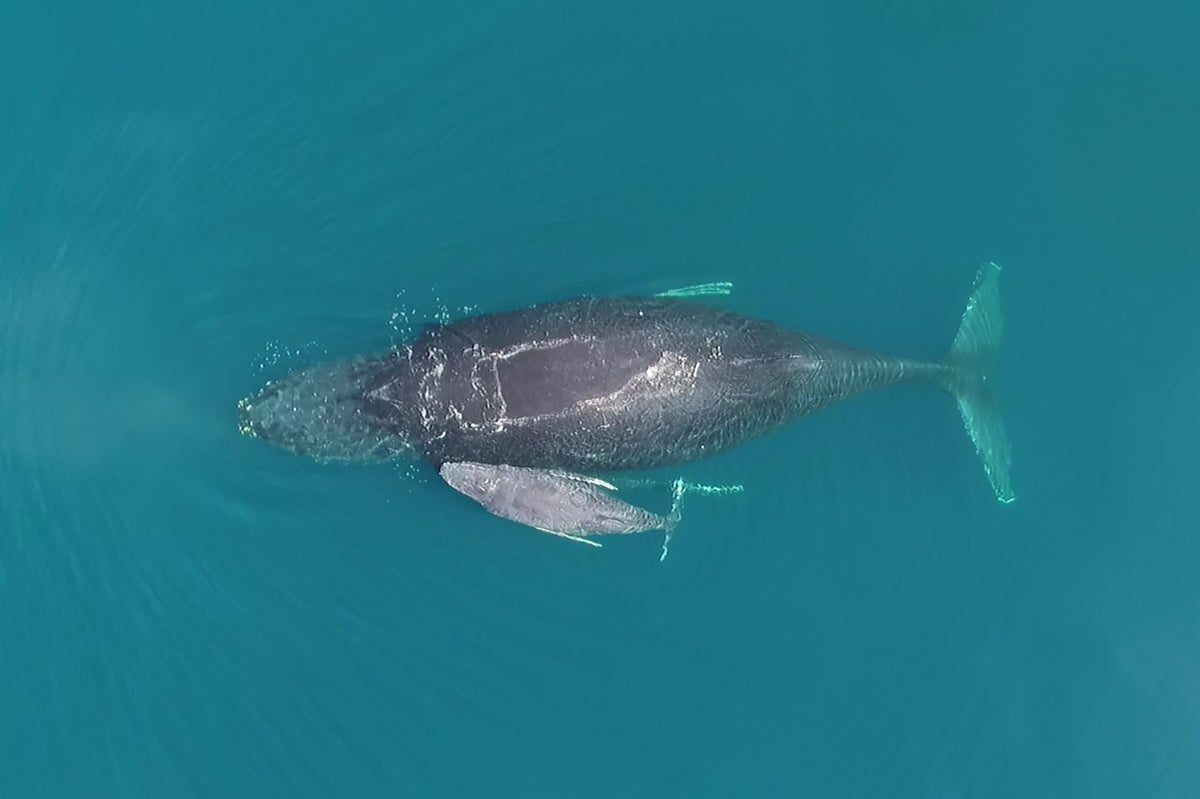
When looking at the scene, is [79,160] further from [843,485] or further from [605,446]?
[843,485]

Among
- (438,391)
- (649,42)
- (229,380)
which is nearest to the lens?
(438,391)

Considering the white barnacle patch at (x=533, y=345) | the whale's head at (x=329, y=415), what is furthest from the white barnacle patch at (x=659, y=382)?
the whale's head at (x=329, y=415)

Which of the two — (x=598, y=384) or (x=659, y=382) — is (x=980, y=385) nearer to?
(x=659, y=382)

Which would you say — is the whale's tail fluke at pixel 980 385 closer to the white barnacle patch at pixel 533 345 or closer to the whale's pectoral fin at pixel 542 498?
the whale's pectoral fin at pixel 542 498

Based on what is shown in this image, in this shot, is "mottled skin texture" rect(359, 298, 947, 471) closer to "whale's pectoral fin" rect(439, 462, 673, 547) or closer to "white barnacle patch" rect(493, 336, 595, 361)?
"white barnacle patch" rect(493, 336, 595, 361)

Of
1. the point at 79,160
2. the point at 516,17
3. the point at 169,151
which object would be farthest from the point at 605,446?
the point at 79,160

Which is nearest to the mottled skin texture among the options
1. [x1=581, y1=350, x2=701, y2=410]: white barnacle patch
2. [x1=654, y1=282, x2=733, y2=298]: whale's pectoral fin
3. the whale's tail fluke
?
[x1=581, y1=350, x2=701, y2=410]: white barnacle patch
